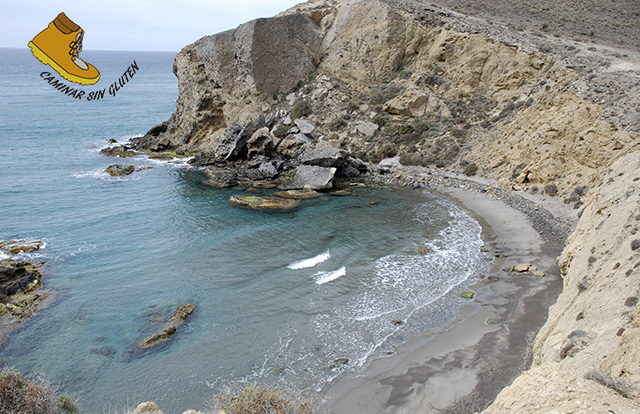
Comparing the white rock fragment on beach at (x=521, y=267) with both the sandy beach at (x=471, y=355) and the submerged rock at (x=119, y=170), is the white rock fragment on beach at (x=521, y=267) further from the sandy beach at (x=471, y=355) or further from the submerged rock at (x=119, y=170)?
the submerged rock at (x=119, y=170)

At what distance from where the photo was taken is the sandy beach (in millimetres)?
14039

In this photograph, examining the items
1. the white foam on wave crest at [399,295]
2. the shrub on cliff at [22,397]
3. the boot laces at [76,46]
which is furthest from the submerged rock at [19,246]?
the white foam on wave crest at [399,295]

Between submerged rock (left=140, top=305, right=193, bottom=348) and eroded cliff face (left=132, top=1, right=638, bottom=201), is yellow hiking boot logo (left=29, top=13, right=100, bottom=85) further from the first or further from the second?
eroded cliff face (left=132, top=1, right=638, bottom=201)

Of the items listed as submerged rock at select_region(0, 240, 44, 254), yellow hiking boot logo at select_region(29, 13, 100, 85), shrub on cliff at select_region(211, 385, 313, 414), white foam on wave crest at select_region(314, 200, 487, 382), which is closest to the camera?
shrub on cliff at select_region(211, 385, 313, 414)

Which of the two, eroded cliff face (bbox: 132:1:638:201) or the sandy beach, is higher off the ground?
eroded cliff face (bbox: 132:1:638:201)

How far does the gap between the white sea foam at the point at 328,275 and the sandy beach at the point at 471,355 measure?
251 inches

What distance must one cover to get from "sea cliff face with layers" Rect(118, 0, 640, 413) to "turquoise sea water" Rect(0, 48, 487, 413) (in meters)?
6.33

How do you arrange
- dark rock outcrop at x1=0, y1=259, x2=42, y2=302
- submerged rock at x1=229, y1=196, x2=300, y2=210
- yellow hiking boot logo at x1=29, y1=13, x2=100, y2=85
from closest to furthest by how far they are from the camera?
yellow hiking boot logo at x1=29, y1=13, x2=100, y2=85
dark rock outcrop at x1=0, y1=259, x2=42, y2=302
submerged rock at x1=229, y1=196, x2=300, y2=210

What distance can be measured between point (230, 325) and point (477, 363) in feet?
35.0

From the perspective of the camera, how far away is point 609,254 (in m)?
15.0

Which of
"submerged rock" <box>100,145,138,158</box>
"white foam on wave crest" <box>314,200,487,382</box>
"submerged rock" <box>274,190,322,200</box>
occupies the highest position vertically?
"submerged rock" <box>100,145,138,158</box>

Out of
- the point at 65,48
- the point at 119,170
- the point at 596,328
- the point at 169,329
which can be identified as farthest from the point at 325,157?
the point at 596,328

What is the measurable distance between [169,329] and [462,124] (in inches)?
1418

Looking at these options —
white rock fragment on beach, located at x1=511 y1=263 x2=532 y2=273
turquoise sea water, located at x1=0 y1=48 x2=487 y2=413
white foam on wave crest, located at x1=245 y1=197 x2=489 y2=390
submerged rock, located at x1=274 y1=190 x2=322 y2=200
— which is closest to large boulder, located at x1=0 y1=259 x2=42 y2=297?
turquoise sea water, located at x1=0 y1=48 x2=487 y2=413
